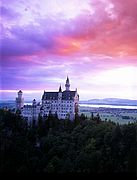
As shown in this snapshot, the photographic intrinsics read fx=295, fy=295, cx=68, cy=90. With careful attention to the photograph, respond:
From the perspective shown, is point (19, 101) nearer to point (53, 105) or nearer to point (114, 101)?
point (53, 105)

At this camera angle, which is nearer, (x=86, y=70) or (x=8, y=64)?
(x=8, y=64)

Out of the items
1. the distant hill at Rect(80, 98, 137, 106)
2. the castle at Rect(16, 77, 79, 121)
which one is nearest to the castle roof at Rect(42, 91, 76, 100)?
the castle at Rect(16, 77, 79, 121)

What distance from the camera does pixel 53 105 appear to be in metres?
2.03

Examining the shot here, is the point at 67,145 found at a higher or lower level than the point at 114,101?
lower

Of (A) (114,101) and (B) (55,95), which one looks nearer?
(B) (55,95)

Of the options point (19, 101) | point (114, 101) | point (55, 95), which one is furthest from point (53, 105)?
point (114, 101)

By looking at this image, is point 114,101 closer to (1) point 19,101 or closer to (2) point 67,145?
(2) point 67,145

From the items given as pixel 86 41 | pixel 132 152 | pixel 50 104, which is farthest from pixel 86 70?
pixel 132 152

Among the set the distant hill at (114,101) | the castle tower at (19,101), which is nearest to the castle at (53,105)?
the castle tower at (19,101)

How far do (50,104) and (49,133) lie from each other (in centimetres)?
20

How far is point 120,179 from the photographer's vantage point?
1838mm

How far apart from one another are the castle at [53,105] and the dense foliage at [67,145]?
0.04 metres

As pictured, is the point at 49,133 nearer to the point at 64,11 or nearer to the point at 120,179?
the point at 120,179

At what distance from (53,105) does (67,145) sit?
29 centimetres
